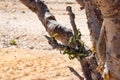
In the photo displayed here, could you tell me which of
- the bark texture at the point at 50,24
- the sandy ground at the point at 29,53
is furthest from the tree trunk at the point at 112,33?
the sandy ground at the point at 29,53

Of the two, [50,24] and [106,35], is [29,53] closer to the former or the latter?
[50,24]

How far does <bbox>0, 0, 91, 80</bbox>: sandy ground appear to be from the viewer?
9789 millimetres

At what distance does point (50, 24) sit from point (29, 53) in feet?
28.3

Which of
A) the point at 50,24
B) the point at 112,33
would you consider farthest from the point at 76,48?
the point at 112,33

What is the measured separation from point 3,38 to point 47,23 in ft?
37.2

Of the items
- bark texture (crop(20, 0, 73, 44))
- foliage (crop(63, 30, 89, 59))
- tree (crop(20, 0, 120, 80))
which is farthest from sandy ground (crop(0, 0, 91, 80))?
tree (crop(20, 0, 120, 80))

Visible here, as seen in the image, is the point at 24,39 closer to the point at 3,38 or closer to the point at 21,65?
the point at 3,38

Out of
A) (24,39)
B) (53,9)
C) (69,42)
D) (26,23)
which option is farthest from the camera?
(53,9)

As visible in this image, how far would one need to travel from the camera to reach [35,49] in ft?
42.6

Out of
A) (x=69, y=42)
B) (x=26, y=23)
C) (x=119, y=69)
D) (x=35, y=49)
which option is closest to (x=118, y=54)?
(x=119, y=69)

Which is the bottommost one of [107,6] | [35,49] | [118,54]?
[35,49]

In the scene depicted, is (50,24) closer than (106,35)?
No

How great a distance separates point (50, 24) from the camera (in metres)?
3.32

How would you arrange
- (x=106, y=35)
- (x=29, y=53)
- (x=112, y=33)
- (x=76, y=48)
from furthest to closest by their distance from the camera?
(x=29, y=53) < (x=76, y=48) < (x=106, y=35) < (x=112, y=33)
